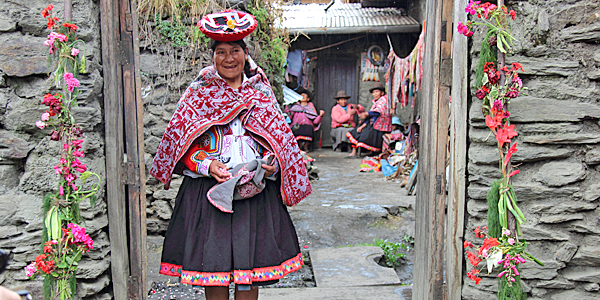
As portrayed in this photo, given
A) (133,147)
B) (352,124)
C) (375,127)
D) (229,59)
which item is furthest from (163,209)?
(352,124)

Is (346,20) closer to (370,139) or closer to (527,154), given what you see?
(370,139)

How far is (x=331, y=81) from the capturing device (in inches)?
522

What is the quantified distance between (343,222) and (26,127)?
12.1 ft

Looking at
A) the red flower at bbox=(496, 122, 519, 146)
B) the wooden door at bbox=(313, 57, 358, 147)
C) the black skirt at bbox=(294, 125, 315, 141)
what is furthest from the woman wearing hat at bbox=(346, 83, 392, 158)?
the red flower at bbox=(496, 122, 519, 146)

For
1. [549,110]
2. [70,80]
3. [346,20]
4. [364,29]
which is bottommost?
[549,110]

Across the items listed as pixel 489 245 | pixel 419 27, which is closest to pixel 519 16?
pixel 489 245

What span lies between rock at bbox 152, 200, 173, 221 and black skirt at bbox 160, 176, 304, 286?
218 centimetres

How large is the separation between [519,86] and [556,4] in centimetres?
63

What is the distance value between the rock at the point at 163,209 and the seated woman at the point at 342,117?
7685 mm

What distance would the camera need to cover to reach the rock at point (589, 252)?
233 cm

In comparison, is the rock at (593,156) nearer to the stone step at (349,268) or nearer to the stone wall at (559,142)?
the stone wall at (559,142)

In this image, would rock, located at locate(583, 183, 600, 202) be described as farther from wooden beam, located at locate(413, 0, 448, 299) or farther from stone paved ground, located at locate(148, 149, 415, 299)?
stone paved ground, located at locate(148, 149, 415, 299)

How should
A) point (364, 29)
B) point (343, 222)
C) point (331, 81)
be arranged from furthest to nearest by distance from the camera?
point (331, 81) → point (364, 29) → point (343, 222)

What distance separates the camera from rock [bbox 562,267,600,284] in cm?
234
